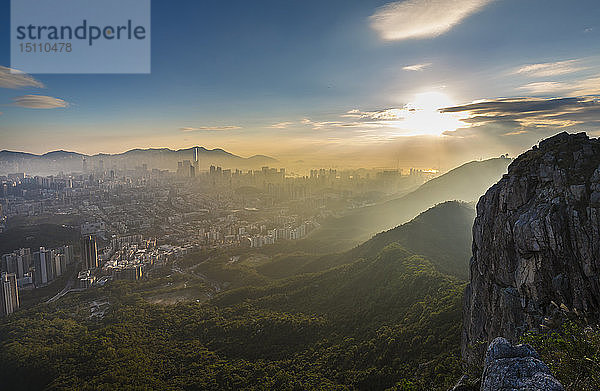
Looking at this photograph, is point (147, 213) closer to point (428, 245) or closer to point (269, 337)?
point (269, 337)

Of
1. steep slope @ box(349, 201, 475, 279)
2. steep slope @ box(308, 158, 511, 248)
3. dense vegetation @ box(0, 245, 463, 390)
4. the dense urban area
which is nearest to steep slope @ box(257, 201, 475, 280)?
steep slope @ box(349, 201, 475, 279)

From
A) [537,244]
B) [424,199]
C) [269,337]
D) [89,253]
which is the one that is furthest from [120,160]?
[537,244]

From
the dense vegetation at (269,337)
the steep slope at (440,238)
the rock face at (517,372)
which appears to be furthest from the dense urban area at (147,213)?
the rock face at (517,372)

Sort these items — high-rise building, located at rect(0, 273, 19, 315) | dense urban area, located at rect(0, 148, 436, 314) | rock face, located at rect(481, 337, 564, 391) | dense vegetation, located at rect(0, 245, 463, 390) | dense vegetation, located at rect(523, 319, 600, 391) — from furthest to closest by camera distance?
1. dense urban area, located at rect(0, 148, 436, 314)
2. high-rise building, located at rect(0, 273, 19, 315)
3. dense vegetation, located at rect(0, 245, 463, 390)
4. dense vegetation, located at rect(523, 319, 600, 391)
5. rock face, located at rect(481, 337, 564, 391)

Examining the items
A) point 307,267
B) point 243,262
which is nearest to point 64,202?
point 243,262

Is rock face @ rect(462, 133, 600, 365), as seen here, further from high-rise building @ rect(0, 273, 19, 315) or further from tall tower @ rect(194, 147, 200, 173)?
tall tower @ rect(194, 147, 200, 173)

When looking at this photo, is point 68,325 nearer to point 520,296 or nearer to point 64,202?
point 520,296
